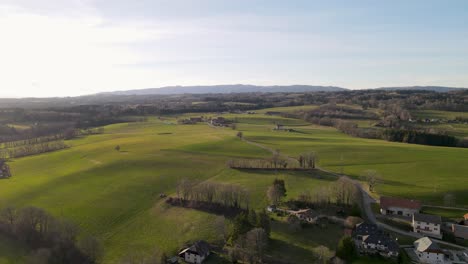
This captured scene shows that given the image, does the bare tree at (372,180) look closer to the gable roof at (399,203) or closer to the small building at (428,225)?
the gable roof at (399,203)

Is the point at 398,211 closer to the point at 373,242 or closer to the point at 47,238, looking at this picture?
the point at 373,242

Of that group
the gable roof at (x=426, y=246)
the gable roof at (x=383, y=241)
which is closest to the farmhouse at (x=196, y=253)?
the gable roof at (x=383, y=241)

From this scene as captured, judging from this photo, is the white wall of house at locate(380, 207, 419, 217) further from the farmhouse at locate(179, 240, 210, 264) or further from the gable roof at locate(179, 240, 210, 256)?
the farmhouse at locate(179, 240, 210, 264)

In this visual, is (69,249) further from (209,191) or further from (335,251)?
(335,251)

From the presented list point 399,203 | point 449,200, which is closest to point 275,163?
point 399,203

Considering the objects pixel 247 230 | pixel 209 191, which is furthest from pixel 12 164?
pixel 247 230
